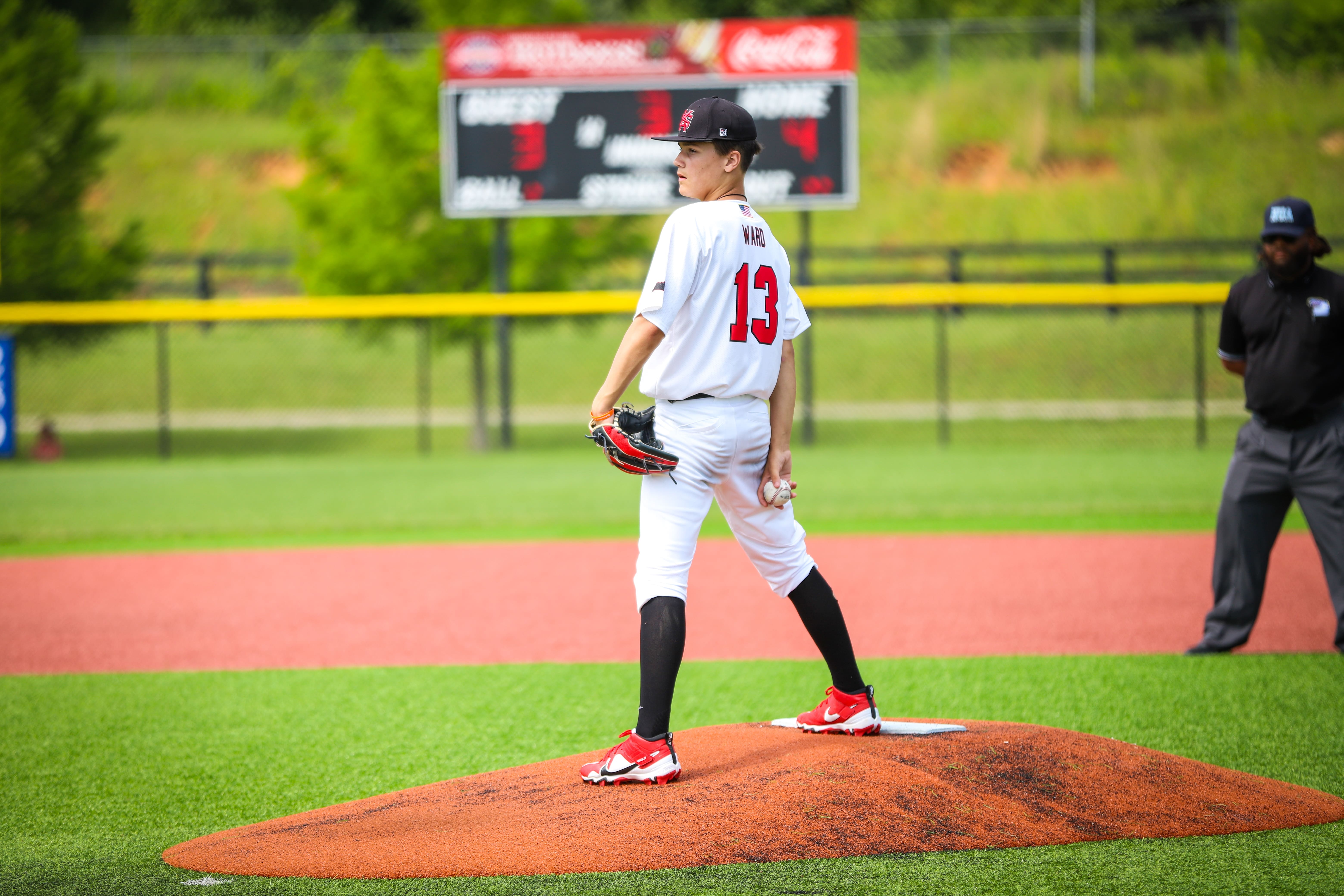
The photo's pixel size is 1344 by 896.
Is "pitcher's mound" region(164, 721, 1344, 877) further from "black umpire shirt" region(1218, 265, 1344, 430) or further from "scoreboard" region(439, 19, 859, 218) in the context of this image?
"scoreboard" region(439, 19, 859, 218)

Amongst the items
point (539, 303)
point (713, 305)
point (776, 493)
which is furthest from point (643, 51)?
point (776, 493)

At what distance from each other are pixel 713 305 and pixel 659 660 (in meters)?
1.06

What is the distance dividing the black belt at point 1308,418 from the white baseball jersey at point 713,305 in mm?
2791

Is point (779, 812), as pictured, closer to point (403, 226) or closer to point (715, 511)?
point (715, 511)

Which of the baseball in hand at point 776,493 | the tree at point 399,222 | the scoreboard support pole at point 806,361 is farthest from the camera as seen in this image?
the tree at point 399,222

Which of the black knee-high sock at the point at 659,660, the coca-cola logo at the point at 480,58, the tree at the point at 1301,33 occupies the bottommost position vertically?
the black knee-high sock at the point at 659,660

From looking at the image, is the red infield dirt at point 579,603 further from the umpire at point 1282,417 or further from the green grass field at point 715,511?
the umpire at point 1282,417

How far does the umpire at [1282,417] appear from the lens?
203 inches

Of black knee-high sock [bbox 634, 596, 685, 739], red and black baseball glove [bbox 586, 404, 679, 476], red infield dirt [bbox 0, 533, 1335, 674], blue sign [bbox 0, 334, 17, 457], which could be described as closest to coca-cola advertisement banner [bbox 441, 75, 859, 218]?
blue sign [bbox 0, 334, 17, 457]

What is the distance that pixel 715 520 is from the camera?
33.8 feet

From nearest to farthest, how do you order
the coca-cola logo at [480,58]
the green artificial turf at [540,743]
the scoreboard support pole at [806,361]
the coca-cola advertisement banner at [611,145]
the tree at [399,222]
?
the green artificial turf at [540,743], the coca-cola advertisement banner at [611,145], the coca-cola logo at [480,58], the scoreboard support pole at [806,361], the tree at [399,222]

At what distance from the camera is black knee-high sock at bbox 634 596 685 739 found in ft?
11.6

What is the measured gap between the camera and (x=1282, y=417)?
17.3ft

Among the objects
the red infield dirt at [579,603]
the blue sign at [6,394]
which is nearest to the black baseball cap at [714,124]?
the red infield dirt at [579,603]
